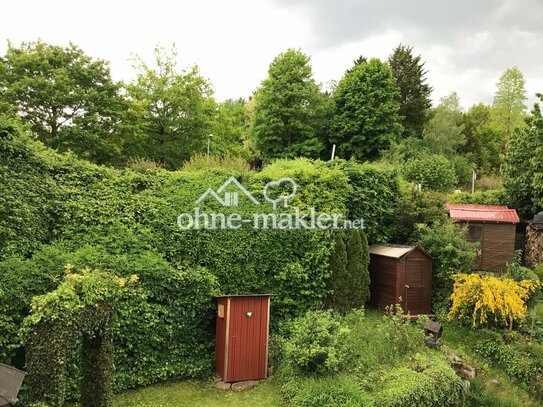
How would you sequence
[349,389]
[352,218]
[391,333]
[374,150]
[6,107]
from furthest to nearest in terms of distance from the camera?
1. [374,150]
2. [6,107]
3. [352,218]
4. [391,333]
5. [349,389]

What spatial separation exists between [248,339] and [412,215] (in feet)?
24.4

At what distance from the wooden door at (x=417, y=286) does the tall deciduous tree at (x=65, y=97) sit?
13995 mm

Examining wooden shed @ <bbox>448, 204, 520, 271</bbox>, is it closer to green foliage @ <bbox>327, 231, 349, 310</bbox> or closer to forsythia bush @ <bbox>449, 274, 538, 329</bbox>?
forsythia bush @ <bbox>449, 274, 538, 329</bbox>

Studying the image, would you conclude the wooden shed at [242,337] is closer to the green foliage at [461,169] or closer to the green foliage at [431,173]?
the green foliage at [431,173]

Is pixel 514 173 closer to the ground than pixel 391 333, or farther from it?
farther from it

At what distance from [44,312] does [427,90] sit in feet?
109

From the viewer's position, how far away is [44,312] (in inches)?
205

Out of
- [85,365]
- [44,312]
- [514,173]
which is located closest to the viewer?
[44,312]

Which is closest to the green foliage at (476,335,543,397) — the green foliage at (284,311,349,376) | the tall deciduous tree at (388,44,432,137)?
the green foliage at (284,311,349,376)

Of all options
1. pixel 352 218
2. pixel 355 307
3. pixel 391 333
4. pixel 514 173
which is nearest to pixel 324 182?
pixel 352 218

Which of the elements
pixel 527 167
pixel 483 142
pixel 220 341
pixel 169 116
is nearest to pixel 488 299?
pixel 220 341

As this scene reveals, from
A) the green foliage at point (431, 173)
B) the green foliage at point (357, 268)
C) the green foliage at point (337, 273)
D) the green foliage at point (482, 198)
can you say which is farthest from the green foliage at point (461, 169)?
the green foliage at point (337, 273)

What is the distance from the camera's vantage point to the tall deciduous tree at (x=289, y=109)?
81.0 ft

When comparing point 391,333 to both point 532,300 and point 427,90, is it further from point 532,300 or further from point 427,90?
point 427,90
